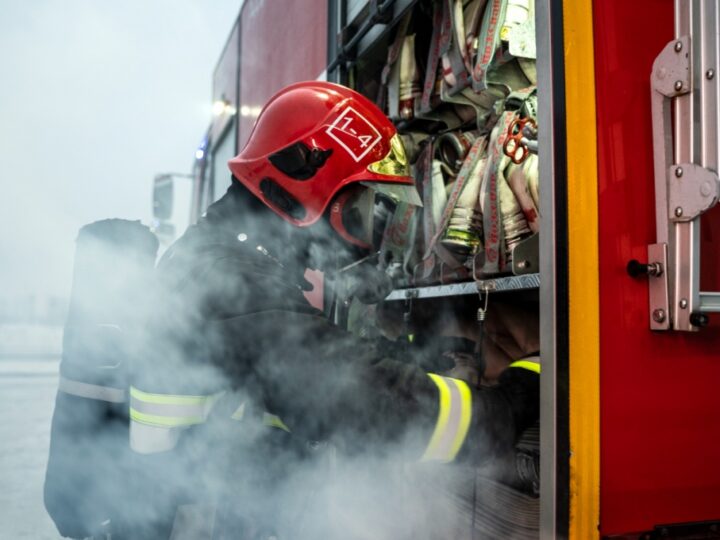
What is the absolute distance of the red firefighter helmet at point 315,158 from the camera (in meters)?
1.78

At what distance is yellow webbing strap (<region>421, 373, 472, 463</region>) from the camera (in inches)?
52.6

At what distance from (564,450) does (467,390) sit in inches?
12.5

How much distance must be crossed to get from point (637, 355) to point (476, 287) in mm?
724

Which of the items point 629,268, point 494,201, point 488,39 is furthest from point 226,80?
point 629,268

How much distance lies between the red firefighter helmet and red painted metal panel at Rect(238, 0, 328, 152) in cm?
125

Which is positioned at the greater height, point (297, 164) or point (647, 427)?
point (297, 164)

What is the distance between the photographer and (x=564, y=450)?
1.08 m

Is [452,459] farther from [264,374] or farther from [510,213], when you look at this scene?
[510,213]

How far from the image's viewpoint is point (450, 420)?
1.34 m

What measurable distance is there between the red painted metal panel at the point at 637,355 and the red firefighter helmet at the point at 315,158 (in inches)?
32.4

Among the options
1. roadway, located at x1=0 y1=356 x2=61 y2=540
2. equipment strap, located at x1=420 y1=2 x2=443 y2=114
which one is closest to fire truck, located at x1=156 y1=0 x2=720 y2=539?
equipment strap, located at x1=420 y1=2 x2=443 y2=114

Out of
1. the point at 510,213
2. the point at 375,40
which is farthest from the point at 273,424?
the point at 375,40

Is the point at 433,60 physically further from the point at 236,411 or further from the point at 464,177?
the point at 236,411

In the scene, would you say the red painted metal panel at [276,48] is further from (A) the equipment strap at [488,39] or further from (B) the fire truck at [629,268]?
(B) the fire truck at [629,268]
